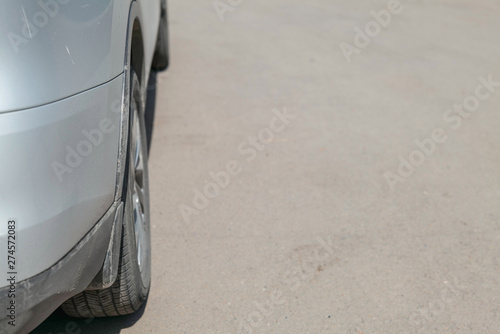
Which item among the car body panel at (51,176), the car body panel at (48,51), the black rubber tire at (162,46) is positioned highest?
the car body panel at (48,51)

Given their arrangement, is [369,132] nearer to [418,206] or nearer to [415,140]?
[415,140]

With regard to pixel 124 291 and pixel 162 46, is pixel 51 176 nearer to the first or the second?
pixel 124 291

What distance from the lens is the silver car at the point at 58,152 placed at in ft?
5.33

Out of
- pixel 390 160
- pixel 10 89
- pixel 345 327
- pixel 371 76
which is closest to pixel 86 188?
pixel 10 89

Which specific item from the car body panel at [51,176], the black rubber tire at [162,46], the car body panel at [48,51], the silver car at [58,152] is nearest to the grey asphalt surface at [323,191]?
the black rubber tire at [162,46]

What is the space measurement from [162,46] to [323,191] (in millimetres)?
2374

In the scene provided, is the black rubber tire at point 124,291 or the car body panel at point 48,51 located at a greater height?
the car body panel at point 48,51

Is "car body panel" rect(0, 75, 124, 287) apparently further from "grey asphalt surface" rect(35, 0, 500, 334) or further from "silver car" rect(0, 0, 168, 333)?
"grey asphalt surface" rect(35, 0, 500, 334)

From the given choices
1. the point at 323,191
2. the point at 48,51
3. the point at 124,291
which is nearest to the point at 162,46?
the point at 323,191

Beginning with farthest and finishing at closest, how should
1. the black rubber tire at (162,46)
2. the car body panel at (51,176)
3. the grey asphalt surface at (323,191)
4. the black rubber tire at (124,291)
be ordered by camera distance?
1. the black rubber tire at (162,46)
2. the grey asphalt surface at (323,191)
3. the black rubber tire at (124,291)
4. the car body panel at (51,176)

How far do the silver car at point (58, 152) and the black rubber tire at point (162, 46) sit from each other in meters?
3.06

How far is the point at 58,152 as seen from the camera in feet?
5.57

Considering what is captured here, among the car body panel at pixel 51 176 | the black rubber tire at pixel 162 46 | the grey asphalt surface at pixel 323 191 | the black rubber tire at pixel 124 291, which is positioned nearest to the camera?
the car body panel at pixel 51 176

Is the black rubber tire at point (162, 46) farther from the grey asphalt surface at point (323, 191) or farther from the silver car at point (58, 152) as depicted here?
the silver car at point (58, 152)
